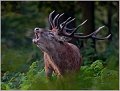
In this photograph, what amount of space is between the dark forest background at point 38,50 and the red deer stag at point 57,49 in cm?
20

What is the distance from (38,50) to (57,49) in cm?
801

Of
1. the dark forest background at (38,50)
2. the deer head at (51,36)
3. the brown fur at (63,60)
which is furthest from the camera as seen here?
the brown fur at (63,60)

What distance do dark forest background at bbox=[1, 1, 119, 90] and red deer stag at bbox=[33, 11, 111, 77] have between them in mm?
201

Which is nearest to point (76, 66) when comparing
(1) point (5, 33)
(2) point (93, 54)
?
(2) point (93, 54)

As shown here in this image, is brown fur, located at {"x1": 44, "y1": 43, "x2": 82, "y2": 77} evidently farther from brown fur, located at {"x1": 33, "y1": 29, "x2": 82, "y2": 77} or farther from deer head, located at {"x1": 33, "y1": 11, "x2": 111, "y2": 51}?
deer head, located at {"x1": 33, "y1": 11, "x2": 111, "y2": 51}

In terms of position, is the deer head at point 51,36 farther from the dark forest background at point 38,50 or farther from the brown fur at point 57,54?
the dark forest background at point 38,50

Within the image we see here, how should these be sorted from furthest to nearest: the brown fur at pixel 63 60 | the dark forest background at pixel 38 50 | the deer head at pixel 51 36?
the brown fur at pixel 63 60
the deer head at pixel 51 36
the dark forest background at pixel 38 50

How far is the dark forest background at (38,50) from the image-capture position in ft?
22.3

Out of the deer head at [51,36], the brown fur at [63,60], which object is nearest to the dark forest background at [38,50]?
the brown fur at [63,60]

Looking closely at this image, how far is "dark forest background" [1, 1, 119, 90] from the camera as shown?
679 centimetres

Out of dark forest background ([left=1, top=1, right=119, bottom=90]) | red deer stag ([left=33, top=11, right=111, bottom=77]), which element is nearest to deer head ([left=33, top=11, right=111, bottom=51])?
red deer stag ([left=33, top=11, right=111, bottom=77])

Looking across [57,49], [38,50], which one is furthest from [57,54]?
[38,50]

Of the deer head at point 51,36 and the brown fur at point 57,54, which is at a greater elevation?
the deer head at point 51,36

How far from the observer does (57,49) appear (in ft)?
25.8
